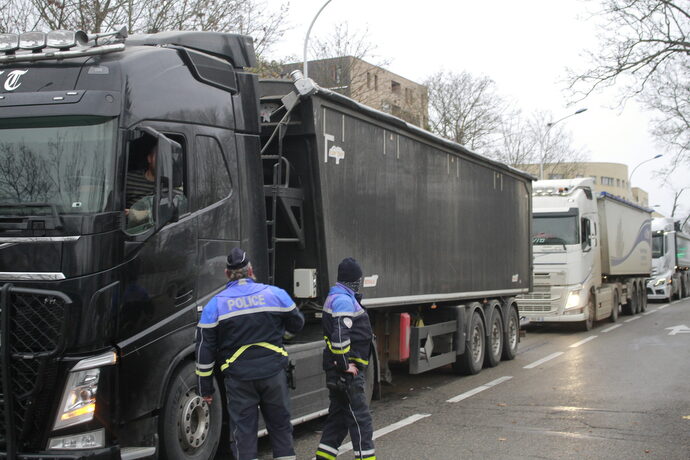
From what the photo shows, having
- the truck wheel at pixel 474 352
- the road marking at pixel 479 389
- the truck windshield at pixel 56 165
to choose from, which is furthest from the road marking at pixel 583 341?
the truck windshield at pixel 56 165

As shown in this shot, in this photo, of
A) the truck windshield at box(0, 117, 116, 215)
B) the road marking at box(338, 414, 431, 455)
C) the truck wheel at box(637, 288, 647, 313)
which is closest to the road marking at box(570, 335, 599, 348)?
the road marking at box(338, 414, 431, 455)

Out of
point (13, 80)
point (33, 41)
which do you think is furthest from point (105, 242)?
point (33, 41)

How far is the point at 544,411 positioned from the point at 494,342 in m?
4.28

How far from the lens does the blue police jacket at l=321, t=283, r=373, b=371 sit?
580 centimetres

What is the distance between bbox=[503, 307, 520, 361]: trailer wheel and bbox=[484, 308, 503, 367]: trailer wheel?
0.15 meters

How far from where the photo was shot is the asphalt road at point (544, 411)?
701 centimetres

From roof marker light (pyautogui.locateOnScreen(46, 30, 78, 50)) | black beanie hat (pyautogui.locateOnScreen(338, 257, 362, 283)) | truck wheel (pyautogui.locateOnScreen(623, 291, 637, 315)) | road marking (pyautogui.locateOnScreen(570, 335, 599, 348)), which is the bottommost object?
road marking (pyautogui.locateOnScreen(570, 335, 599, 348))

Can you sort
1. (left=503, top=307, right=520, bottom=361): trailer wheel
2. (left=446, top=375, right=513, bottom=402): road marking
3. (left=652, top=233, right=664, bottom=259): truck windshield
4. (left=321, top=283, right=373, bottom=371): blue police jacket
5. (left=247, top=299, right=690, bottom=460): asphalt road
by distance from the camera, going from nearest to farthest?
1. (left=321, top=283, right=373, bottom=371): blue police jacket
2. (left=247, top=299, right=690, bottom=460): asphalt road
3. (left=446, top=375, right=513, bottom=402): road marking
4. (left=503, top=307, right=520, bottom=361): trailer wheel
5. (left=652, top=233, right=664, bottom=259): truck windshield

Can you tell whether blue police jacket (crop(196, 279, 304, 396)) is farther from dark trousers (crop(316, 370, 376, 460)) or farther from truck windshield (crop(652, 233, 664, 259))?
truck windshield (crop(652, 233, 664, 259))

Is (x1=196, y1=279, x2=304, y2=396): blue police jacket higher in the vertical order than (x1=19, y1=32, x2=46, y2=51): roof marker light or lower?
lower

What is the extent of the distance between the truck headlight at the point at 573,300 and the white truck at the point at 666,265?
645 inches

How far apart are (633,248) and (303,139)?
19263 millimetres

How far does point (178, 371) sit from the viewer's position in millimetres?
5789

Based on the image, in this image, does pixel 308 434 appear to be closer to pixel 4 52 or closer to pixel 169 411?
pixel 169 411
